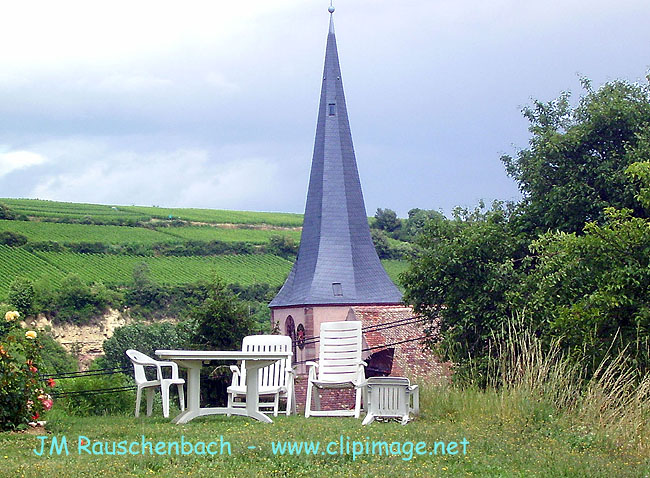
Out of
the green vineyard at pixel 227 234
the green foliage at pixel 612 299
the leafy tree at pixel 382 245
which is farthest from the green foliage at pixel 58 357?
the green foliage at pixel 612 299

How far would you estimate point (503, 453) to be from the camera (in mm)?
6066

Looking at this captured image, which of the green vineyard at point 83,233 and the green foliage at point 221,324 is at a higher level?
the green vineyard at point 83,233

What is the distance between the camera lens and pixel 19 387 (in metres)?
7.44

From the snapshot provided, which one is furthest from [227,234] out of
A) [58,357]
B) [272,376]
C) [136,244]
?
[272,376]

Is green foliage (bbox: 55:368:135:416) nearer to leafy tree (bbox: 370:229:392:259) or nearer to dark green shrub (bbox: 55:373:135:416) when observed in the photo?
dark green shrub (bbox: 55:373:135:416)

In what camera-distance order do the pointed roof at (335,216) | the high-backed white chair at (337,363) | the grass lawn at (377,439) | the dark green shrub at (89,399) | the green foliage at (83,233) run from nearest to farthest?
the grass lawn at (377,439) → the high-backed white chair at (337,363) → the dark green shrub at (89,399) → the pointed roof at (335,216) → the green foliage at (83,233)

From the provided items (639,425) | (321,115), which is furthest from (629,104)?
(321,115)

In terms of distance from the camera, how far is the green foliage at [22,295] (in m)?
49.2

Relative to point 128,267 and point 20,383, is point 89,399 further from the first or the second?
point 128,267

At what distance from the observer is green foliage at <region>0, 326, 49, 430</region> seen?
24.2 feet

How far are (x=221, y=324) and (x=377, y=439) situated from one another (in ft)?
41.8

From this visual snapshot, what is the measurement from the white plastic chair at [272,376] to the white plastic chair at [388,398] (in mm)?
1659

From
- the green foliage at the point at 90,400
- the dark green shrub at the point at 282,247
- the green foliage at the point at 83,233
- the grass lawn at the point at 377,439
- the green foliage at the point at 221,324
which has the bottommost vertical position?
the green foliage at the point at 90,400

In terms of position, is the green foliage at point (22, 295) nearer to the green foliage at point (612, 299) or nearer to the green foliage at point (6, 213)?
the green foliage at point (6, 213)
